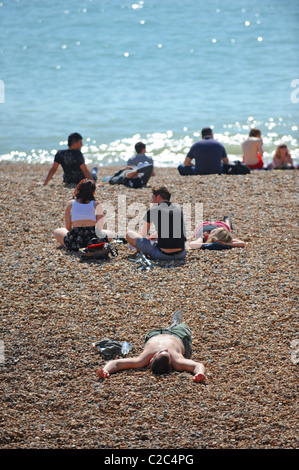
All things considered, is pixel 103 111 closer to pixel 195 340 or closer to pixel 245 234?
pixel 245 234

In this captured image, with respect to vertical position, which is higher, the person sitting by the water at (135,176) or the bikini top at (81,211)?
the person sitting by the water at (135,176)

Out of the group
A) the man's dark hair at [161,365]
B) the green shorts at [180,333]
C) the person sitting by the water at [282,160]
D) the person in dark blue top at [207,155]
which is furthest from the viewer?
the person sitting by the water at [282,160]

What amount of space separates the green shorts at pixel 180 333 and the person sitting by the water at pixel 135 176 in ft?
17.2

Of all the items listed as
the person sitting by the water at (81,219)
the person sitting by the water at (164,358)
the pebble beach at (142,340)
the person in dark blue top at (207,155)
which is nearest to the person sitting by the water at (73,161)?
the pebble beach at (142,340)

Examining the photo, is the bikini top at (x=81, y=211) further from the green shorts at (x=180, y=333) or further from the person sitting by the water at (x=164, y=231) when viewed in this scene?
the green shorts at (x=180, y=333)

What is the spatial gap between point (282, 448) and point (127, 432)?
1.04 metres

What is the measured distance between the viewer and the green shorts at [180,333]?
5.39 m

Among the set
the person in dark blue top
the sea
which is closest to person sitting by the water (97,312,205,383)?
the person in dark blue top

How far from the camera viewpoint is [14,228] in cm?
848

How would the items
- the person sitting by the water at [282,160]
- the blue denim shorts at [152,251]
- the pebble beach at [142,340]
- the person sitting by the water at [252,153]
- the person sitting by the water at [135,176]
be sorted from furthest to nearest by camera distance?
the person sitting by the water at [282,160]
the person sitting by the water at [252,153]
the person sitting by the water at [135,176]
the blue denim shorts at [152,251]
the pebble beach at [142,340]

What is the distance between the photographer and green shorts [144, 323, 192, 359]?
17.7 feet

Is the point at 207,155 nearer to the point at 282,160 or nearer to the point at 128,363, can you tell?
the point at 282,160

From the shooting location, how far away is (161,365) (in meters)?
5.07
